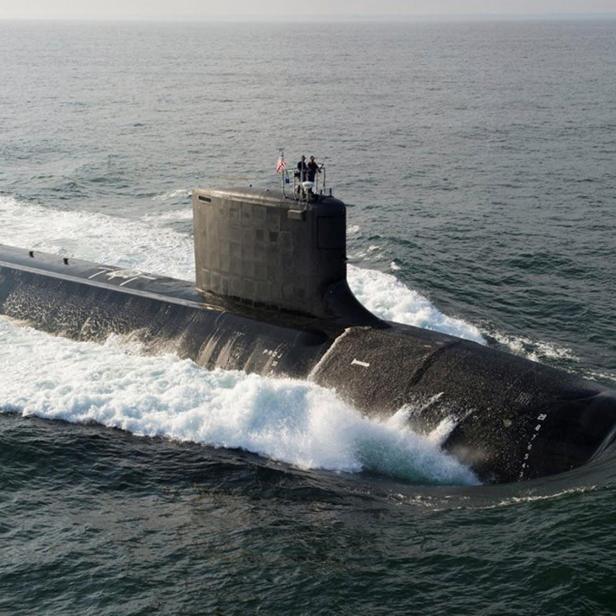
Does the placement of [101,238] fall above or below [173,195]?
below

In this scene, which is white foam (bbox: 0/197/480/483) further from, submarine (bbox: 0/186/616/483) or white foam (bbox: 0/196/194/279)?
white foam (bbox: 0/196/194/279)

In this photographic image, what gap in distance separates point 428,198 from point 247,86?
48189mm

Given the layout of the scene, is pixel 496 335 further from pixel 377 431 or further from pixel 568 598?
pixel 568 598

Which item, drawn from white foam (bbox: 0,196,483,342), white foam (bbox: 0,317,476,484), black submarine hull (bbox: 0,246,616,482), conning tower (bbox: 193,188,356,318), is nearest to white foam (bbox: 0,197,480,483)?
white foam (bbox: 0,317,476,484)

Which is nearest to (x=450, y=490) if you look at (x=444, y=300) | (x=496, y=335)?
(x=496, y=335)

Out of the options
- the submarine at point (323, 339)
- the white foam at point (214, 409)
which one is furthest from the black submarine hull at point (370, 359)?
the white foam at point (214, 409)

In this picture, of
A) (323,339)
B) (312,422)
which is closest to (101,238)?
(323,339)

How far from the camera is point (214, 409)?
1895 cm

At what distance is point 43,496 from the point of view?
16.5 meters

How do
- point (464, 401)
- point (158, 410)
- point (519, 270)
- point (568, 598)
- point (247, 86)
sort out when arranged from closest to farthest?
point (568, 598), point (464, 401), point (158, 410), point (519, 270), point (247, 86)

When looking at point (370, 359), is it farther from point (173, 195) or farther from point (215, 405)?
point (173, 195)

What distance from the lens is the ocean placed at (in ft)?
44.1

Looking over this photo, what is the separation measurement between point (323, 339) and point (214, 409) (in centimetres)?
264

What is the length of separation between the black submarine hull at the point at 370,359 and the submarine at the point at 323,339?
0.08 ft
